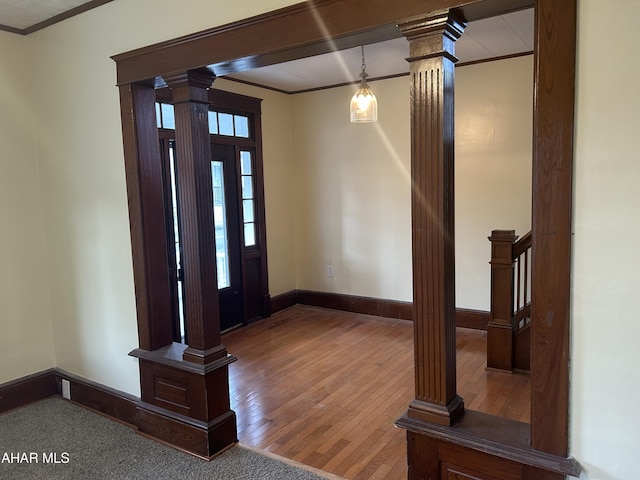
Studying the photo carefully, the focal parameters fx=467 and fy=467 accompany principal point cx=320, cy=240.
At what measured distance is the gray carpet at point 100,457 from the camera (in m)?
2.54

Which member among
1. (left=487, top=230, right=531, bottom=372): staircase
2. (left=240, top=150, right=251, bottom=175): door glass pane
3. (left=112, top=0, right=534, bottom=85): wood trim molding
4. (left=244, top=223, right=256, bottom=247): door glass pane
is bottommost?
(left=487, top=230, right=531, bottom=372): staircase

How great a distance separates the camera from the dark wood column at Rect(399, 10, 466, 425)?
1801mm

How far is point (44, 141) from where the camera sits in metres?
3.36

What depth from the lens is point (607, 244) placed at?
157 cm

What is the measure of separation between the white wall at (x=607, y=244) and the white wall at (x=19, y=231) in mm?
3488

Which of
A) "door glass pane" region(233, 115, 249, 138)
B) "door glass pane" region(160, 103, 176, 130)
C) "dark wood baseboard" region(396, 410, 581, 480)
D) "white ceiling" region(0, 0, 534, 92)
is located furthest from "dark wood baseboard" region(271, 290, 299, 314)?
"dark wood baseboard" region(396, 410, 581, 480)

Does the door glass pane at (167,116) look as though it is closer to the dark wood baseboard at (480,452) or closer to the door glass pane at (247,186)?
the door glass pane at (247,186)

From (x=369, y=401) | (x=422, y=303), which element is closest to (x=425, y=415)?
(x=422, y=303)

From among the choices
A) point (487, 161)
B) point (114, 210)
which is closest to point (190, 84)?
point (114, 210)

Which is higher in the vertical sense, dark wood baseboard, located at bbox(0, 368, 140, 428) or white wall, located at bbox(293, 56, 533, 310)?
white wall, located at bbox(293, 56, 533, 310)

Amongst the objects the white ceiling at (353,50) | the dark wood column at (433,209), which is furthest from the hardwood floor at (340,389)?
the white ceiling at (353,50)

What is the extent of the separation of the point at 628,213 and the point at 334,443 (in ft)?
6.80

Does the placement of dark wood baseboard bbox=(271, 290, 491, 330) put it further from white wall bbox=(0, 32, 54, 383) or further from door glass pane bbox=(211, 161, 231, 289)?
white wall bbox=(0, 32, 54, 383)

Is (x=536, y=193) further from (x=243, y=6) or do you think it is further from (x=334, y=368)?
(x=334, y=368)
